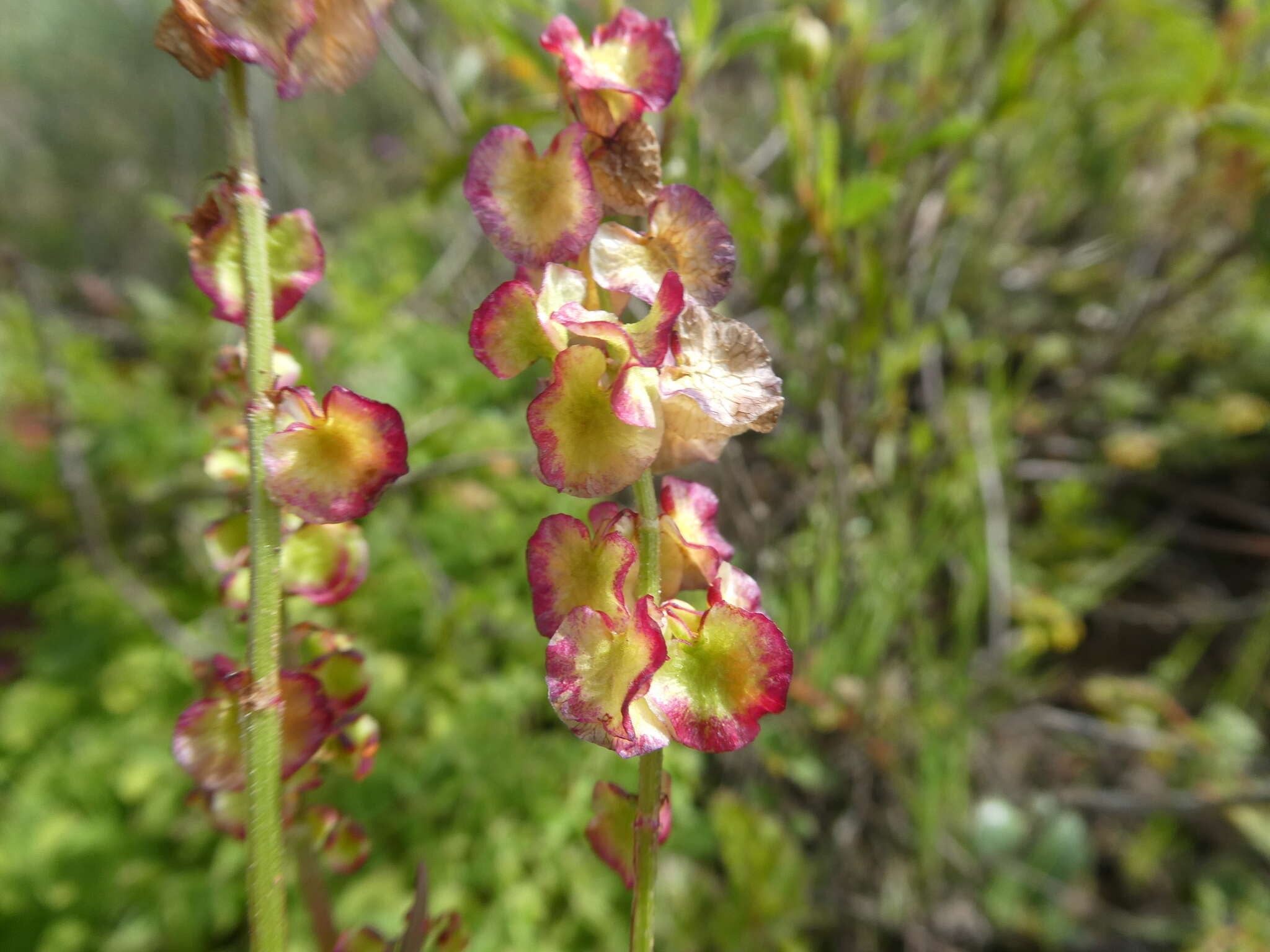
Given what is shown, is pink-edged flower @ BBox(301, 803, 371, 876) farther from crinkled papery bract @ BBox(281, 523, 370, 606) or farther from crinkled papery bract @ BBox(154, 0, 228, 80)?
crinkled papery bract @ BBox(154, 0, 228, 80)

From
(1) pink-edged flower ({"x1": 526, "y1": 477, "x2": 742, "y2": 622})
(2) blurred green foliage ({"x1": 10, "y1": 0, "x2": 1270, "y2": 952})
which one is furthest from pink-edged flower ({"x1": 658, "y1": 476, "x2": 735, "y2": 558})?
(2) blurred green foliage ({"x1": 10, "y1": 0, "x2": 1270, "y2": 952})

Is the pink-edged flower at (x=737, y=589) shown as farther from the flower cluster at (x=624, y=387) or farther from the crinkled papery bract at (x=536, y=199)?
the crinkled papery bract at (x=536, y=199)

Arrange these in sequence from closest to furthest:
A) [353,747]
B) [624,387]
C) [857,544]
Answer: [624,387], [353,747], [857,544]

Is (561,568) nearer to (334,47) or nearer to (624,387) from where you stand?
(624,387)

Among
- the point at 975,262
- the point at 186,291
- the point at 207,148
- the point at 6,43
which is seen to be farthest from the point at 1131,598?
the point at 6,43

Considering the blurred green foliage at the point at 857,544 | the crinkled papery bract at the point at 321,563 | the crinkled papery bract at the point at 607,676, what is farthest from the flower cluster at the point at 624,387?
the blurred green foliage at the point at 857,544

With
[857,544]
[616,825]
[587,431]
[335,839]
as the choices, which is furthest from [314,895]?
[857,544]
